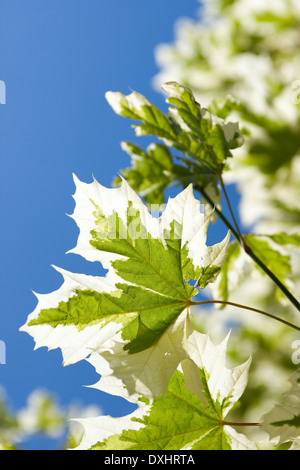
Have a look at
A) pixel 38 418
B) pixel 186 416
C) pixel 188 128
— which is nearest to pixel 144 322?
pixel 186 416

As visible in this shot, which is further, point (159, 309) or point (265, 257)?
point (265, 257)

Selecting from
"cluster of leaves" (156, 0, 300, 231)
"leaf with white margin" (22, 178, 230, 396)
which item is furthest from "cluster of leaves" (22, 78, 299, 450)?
"cluster of leaves" (156, 0, 300, 231)

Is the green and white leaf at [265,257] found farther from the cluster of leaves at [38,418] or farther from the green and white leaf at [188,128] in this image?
the cluster of leaves at [38,418]

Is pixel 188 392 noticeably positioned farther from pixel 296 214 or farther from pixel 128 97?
pixel 296 214

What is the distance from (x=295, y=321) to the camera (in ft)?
6.48

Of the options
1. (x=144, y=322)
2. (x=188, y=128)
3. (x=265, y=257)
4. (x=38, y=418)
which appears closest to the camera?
(x=144, y=322)

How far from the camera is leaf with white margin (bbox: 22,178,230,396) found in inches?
18.2

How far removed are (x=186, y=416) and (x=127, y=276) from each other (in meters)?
0.20

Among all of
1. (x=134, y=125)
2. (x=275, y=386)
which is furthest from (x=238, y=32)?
(x=134, y=125)

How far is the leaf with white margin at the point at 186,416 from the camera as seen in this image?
491 millimetres

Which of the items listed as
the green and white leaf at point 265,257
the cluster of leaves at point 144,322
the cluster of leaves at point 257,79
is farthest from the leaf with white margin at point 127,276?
the cluster of leaves at point 257,79

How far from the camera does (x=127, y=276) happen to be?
1.59 ft

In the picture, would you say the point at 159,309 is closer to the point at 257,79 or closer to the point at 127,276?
the point at 127,276

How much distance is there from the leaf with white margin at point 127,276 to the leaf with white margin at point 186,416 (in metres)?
0.06
